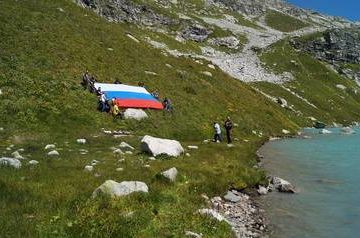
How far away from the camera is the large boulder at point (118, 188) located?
16812mm

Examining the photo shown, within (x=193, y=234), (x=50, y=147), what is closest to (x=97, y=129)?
(x=50, y=147)

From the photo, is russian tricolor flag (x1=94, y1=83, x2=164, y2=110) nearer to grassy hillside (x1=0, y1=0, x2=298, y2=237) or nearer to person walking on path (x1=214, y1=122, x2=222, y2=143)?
grassy hillside (x1=0, y1=0, x2=298, y2=237)

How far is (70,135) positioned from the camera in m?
33.6

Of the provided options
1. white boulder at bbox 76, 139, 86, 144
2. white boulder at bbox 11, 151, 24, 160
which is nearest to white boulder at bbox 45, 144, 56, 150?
white boulder at bbox 76, 139, 86, 144

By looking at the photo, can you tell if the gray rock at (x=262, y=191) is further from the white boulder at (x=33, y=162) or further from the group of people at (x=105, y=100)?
the group of people at (x=105, y=100)

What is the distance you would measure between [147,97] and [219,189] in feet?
78.0

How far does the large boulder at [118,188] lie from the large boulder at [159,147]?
1014cm

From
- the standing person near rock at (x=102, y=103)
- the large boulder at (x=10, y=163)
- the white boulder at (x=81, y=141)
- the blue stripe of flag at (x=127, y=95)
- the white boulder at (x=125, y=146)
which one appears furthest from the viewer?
the blue stripe of flag at (x=127, y=95)

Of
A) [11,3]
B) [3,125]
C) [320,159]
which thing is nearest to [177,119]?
[320,159]

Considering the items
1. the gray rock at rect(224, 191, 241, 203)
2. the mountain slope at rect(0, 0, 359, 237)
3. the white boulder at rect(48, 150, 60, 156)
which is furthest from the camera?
the white boulder at rect(48, 150, 60, 156)

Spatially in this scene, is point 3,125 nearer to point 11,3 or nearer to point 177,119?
point 177,119

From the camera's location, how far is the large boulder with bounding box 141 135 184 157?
28438mm

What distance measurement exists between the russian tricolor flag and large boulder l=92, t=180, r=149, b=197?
2504 cm

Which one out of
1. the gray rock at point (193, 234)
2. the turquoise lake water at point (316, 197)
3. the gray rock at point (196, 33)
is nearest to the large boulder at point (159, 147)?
the turquoise lake water at point (316, 197)
